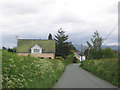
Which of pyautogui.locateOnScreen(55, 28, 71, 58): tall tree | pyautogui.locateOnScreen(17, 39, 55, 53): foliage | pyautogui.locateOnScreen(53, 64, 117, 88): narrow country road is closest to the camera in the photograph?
pyautogui.locateOnScreen(53, 64, 117, 88): narrow country road

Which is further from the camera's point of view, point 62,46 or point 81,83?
point 62,46

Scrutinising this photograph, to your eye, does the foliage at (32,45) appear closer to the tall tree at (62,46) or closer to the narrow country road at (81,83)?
the tall tree at (62,46)

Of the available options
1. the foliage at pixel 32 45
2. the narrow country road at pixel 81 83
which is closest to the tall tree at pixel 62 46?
the foliage at pixel 32 45

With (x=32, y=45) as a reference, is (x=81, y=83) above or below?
below

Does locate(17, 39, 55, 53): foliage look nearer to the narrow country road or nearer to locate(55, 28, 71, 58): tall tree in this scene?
locate(55, 28, 71, 58): tall tree

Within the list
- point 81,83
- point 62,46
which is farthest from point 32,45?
point 81,83

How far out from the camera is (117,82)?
37.3 feet

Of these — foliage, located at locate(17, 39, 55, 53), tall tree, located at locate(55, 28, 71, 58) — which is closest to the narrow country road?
foliage, located at locate(17, 39, 55, 53)

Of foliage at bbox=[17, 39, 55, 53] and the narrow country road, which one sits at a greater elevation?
foliage at bbox=[17, 39, 55, 53]

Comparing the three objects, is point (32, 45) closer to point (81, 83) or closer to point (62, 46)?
point (62, 46)

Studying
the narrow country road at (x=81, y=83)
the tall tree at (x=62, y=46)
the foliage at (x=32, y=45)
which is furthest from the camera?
the tall tree at (x=62, y=46)

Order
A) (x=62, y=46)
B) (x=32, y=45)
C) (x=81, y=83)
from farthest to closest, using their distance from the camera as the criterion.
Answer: (x=62, y=46), (x=32, y=45), (x=81, y=83)

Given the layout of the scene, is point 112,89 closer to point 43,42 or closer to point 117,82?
point 117,82

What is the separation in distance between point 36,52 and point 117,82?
41532 millimetres
